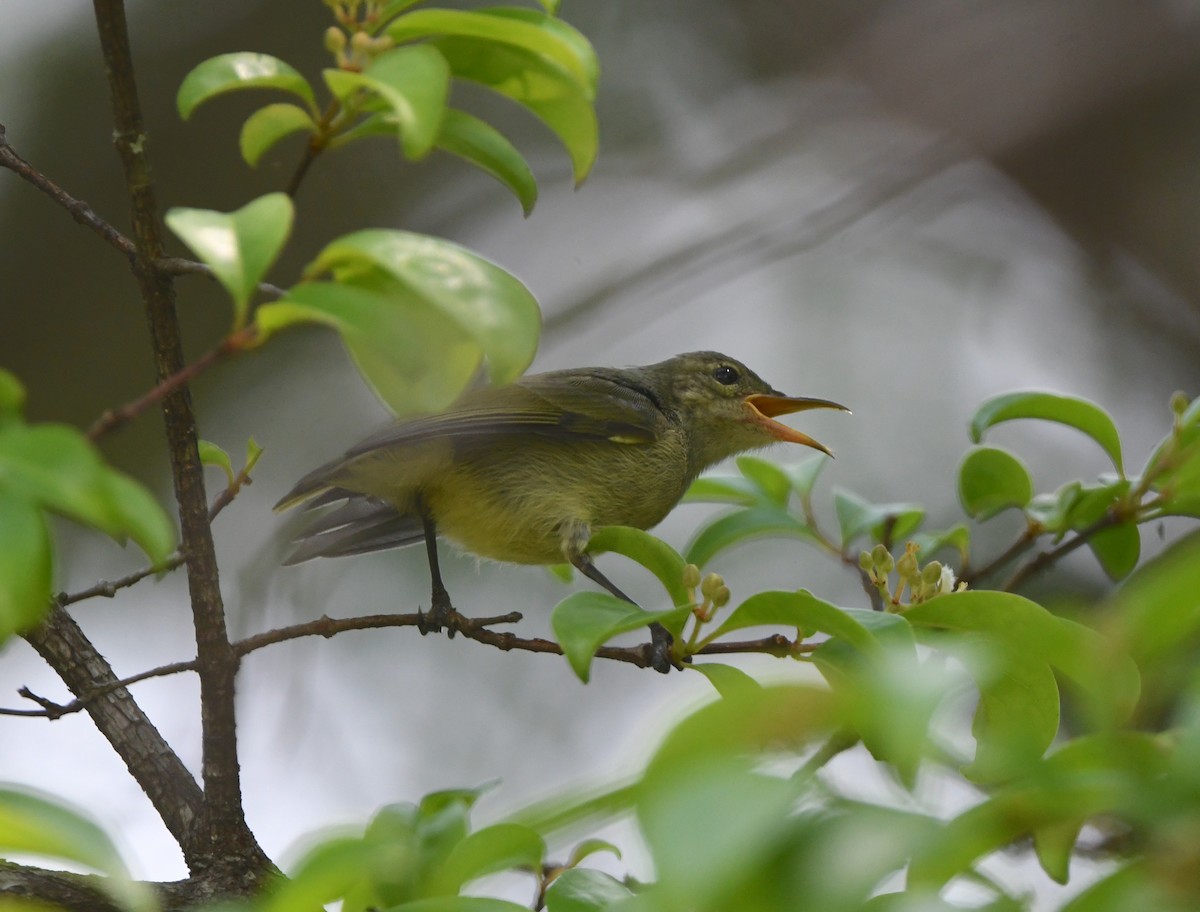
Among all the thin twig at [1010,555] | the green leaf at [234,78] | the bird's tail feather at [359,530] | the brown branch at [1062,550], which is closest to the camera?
the green leaf at [234,78]

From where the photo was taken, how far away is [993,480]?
2.89 meters

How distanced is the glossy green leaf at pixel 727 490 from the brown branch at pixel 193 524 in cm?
133

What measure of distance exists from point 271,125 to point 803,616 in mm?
948

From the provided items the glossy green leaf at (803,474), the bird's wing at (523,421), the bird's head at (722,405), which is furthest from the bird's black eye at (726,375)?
the glossy green leaf at (803,474)

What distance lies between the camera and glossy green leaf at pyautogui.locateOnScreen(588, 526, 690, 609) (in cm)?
195

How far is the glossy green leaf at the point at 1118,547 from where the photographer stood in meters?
2.73

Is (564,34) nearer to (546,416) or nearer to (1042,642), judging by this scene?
(1042,642)

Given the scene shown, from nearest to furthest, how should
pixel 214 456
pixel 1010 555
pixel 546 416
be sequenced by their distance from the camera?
1. pixel 214 456
2. pixel 1010 555
3. pixel 546 416

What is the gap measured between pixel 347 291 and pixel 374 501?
2.45 meters

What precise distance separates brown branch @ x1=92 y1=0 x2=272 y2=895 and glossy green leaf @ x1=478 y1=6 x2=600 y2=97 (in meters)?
0.56

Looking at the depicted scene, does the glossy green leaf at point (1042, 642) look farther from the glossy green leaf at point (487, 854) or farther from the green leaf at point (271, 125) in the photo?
the green leaf at point (271, 125)

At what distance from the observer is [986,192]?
7043mm

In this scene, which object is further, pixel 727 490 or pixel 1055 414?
pixel 727 490

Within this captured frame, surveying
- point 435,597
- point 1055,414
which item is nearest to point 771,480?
point 1055,414
